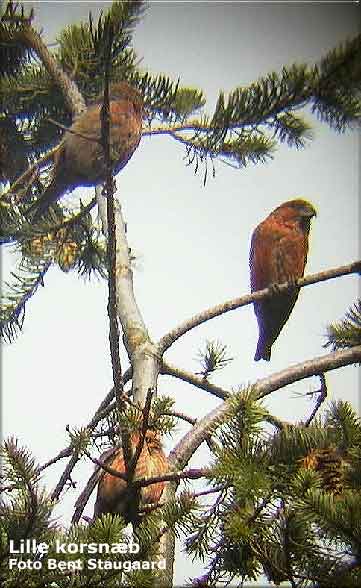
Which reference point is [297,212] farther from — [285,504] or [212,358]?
[285,504]

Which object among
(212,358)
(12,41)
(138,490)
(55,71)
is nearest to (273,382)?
(212,358)

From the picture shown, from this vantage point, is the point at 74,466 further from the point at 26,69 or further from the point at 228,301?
the point at 26,69

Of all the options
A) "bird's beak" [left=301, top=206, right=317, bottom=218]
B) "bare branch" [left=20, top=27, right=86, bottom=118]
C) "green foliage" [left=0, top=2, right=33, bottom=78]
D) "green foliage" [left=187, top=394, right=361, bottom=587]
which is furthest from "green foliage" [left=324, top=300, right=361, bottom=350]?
"green foliage" [left=0, top=2, right=33, bottom=78]

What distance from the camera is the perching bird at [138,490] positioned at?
978mm

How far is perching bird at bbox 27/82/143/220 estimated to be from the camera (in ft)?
4.61

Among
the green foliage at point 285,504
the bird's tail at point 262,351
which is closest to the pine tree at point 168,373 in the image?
the green foliage at point 285,504

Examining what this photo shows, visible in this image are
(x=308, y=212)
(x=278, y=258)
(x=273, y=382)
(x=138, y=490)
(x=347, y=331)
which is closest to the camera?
(x=138, y=490)

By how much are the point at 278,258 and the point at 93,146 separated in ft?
1.64

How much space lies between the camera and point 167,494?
1.04 m

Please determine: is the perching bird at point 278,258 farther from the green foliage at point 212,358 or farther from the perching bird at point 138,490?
the perching bird at point 138,490

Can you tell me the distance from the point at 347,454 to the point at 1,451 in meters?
0.45

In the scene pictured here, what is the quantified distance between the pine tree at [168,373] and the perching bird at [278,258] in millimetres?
54

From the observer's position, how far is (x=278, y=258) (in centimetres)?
163

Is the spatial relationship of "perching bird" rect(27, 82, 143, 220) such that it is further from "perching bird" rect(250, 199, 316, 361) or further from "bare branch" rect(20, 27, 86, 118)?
"perching bird" rect(250, 199, 316, 361)
